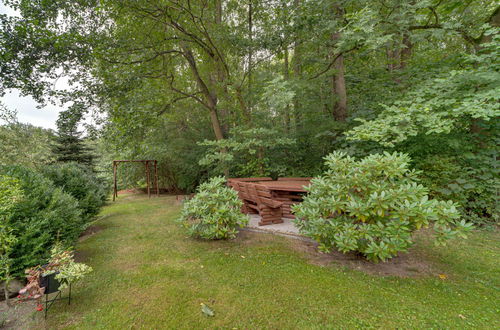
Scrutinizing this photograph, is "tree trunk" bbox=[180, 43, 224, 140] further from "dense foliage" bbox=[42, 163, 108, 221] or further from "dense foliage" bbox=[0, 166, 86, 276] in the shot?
"dense foliage" bbox=[0, 166, 86, 276]

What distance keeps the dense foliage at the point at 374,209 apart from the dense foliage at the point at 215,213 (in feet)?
4.18

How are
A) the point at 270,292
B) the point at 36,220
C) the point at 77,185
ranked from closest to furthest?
the point at 270,292
the point at 36,220
the point at 77,185

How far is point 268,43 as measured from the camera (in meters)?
6.05

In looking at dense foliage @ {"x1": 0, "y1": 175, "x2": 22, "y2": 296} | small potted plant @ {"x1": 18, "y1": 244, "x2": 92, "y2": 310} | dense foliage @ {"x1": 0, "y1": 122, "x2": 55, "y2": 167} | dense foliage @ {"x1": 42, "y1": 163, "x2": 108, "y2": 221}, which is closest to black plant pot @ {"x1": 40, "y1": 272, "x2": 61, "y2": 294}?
small potted plant @ {"x1": 18, "y1": 244, "x2": 92, "y2": 310}

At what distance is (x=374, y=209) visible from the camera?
267 centimetres

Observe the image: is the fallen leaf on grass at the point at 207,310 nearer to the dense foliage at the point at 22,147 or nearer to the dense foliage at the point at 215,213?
the dense foliage at the point at 215,213

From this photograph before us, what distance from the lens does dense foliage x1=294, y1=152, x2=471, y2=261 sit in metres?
2.40

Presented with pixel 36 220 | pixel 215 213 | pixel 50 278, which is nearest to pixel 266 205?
pixel 215 213

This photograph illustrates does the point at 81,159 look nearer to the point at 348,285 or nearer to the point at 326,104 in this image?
the point at 326,104

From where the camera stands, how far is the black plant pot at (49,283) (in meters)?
2.17

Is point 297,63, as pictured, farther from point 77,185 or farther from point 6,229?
point 6,229

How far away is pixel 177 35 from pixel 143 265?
25.3 ft

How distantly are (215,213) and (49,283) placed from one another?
7.39ft

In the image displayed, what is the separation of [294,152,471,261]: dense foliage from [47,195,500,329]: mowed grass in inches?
18.0
